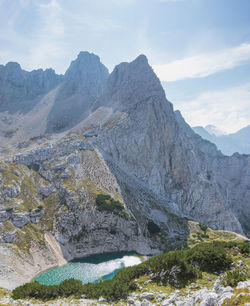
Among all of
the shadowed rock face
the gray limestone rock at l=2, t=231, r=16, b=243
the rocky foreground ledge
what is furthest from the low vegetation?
the shadowed rock face

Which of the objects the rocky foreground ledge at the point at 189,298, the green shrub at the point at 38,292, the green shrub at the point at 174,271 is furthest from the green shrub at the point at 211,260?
the green shrub at the point at 38,292

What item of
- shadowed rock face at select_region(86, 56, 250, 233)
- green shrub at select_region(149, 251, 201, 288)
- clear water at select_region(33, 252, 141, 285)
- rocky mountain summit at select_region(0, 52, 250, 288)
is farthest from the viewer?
shadowed rock face at select_region(86, 56, 250, 233)

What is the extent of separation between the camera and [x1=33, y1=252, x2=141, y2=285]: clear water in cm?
7631

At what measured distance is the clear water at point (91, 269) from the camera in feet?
250

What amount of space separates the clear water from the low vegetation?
34.1 m

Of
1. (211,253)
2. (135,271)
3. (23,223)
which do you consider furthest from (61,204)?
(211,253)

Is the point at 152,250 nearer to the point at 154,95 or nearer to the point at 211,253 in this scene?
the point at 211,253

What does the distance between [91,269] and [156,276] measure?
49.6 meters

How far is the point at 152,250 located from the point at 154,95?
428 feet

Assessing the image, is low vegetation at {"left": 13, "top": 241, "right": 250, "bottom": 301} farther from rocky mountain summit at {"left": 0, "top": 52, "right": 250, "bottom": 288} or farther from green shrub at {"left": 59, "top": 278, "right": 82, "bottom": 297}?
rocky mountain summit at {"left": 0, "top": 52, "right": 250, "bottom": 288}

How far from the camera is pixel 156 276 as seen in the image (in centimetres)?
4169

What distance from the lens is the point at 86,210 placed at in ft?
354

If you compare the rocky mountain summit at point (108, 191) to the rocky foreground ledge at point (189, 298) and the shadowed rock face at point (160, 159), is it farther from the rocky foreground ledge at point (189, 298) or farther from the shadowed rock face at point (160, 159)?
the rocky foreground ledge at point (189, 298)

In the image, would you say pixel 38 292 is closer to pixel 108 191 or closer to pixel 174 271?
pixel 174 271
